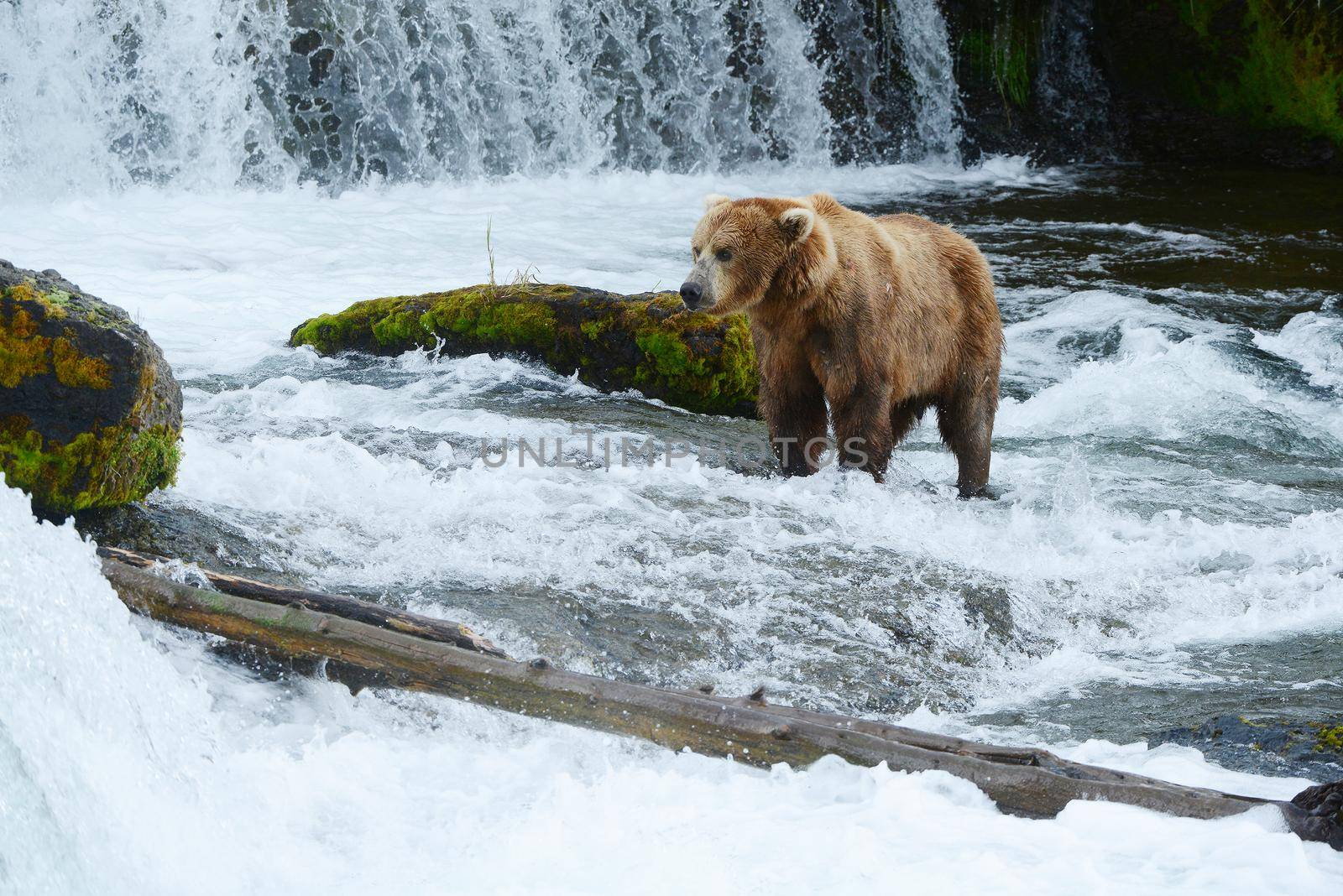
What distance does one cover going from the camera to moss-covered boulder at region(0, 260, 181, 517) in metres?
4.53

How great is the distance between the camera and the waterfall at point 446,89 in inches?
554

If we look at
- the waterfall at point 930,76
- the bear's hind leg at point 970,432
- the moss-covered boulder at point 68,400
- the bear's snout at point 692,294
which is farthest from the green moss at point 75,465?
the waterfall at point 930,76

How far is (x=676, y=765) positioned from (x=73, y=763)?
147 cm

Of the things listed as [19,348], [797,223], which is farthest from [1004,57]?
[19,348]

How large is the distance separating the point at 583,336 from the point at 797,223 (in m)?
2.35

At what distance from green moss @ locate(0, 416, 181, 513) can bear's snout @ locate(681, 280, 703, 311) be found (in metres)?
2.30

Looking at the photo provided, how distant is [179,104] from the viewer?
1448 cm

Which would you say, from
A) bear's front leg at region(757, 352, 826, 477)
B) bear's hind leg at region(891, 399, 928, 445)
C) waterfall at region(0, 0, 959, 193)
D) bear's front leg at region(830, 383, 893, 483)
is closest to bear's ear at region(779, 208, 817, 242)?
bear's front leg at region(757, 352, 826, 477)

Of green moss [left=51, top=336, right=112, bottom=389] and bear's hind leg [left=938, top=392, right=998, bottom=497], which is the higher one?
green moss [left=51, top=336, right=112, bottom=389]

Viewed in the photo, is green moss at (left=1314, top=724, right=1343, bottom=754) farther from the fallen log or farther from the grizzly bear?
the grizzly bear

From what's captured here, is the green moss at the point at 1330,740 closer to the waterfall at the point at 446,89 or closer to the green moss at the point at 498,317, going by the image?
the green moss at the point at 498,317

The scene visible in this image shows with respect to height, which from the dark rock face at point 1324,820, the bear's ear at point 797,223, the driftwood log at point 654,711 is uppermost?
the bear's ear at point 797,223

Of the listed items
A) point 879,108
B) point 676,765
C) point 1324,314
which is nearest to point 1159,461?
point 1324,314

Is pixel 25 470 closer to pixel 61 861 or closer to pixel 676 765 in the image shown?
pixel 61 861
